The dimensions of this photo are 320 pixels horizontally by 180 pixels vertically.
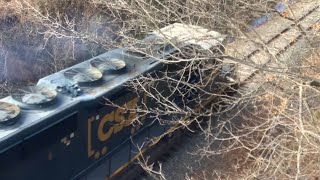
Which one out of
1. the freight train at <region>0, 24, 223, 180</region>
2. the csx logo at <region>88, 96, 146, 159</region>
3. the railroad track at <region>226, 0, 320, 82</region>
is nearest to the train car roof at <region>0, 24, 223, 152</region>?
the freight train at <region>0, 24, 223, 180</region>

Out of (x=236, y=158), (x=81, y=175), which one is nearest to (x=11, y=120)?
(x=81, y=175)

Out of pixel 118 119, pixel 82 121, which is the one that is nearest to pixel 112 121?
pixel 118 119

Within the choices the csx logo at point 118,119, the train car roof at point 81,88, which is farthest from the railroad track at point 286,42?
the csx logo at point 118,119

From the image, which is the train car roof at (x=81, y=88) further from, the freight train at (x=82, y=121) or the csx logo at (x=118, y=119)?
the csx logo at (x=118, y=119)

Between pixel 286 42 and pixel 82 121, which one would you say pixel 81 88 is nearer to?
pixel 82 121

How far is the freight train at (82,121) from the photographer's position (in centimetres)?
623

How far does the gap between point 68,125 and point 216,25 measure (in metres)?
3.65

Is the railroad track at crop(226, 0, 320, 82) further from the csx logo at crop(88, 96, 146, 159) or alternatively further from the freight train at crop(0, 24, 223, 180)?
the csx logo at crop(88, 96, 146, 159)

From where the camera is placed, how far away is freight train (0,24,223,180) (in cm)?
623

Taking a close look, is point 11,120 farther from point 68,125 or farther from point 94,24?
point 94,24

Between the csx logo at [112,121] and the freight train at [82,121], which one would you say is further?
the csx logo at [112,121]

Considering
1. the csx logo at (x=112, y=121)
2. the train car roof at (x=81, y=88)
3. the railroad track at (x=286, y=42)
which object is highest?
the railroad track at (x=286, y=42)

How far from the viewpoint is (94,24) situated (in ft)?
49.6

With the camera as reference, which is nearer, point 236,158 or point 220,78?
point 236,158
